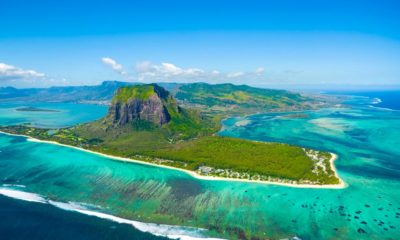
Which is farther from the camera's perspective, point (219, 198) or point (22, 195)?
point (22, 195)

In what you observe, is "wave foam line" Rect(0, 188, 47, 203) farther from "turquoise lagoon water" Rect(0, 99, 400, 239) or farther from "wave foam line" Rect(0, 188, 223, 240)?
"turquoise lagoon water" Rect(0, 99, 400, 239)

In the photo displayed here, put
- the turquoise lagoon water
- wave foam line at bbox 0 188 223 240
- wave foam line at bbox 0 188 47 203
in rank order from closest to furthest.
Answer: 1. wave foam line at bbox 0 188 223 240
2. the turquoise lagoon water
3. wave foam line at bbox 0 188 47 203

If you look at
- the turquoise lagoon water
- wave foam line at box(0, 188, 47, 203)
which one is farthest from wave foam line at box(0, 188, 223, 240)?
the turquoise lagoon water

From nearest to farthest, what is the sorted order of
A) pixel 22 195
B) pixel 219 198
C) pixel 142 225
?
pixel 142 225
pixel 219 198
pixel 22 195

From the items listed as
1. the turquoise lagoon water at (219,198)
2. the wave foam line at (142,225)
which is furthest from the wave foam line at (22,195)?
the turquoise lagoon water at (219,198)

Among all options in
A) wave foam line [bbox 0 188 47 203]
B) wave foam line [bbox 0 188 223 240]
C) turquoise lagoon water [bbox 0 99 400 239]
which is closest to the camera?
wave foam line [bbox 0 188 223 240]

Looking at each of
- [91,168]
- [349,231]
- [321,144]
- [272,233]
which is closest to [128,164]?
[91,168]

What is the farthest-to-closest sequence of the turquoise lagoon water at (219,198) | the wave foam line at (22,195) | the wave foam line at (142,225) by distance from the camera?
the wave foam line at (22,195) < the turquoise lagoon water at (219,198) < the wave foam line at (142,225)

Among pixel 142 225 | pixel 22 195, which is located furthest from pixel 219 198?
pixel 22 195

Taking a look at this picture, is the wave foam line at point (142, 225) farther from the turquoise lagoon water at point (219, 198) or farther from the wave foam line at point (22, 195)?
the turquoise lagoon water at point (219, 198)

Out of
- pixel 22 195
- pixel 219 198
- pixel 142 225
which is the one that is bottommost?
pixel 219 198

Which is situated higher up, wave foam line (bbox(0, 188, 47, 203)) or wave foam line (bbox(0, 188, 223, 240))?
wave foam line (bbox(0, 188, 223, 240))

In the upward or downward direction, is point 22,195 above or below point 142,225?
below

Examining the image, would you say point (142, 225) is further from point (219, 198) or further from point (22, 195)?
point (22, 195)
